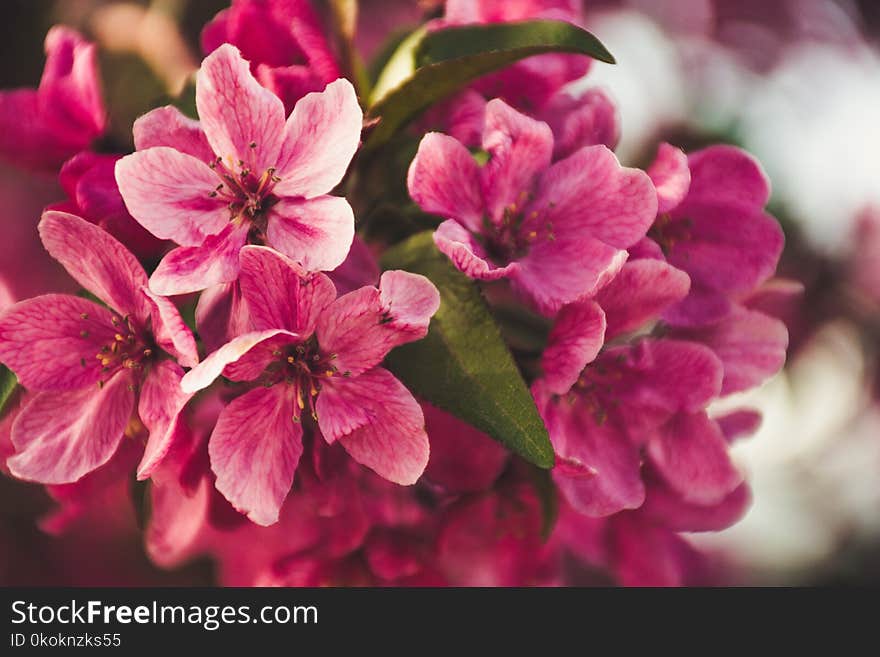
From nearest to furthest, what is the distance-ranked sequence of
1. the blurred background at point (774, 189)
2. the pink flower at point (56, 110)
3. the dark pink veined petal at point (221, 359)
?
the dark pink veined petal at point (221, 359) → the pink flower at point (56, 110) → the blurred background at point (774, 189)

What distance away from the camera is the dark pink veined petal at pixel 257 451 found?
1.33 feet

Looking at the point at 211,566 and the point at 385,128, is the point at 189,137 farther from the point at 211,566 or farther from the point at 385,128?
the point at 211,566

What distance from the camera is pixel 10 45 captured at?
689 mm

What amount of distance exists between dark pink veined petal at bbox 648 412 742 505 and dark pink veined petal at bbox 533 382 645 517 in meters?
0.03

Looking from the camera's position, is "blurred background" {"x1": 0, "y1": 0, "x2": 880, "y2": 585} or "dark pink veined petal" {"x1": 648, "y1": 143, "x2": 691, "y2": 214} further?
"blurred background" {"x1": 0, "y1": 0, "x2": 880, "y2": 585}

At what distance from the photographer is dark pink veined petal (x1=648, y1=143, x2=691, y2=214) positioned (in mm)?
461

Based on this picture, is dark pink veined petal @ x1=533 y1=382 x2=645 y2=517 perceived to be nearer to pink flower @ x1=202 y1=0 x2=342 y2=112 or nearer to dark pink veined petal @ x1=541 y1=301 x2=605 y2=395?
dark pink veined petal @ x1=541 y1=301 x2=605 y2=395

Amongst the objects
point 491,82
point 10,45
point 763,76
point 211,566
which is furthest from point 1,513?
point 763,76

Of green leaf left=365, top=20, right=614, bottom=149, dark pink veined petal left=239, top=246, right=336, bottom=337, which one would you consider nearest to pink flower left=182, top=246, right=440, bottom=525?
dark pink veined petal left=239, top=246, right=336, bottom=337

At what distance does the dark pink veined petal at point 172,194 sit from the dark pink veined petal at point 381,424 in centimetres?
10

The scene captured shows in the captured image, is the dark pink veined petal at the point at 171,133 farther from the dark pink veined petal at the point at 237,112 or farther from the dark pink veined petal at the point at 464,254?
the dark pink veined petal at the point at 464,254

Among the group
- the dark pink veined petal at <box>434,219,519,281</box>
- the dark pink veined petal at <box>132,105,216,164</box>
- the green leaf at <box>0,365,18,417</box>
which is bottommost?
the green leaf at <box>0,365,18,417</box>

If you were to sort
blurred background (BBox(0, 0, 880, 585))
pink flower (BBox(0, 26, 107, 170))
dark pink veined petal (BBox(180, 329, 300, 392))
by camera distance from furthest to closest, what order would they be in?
blurred background (BBox(0, 0, 880, 585)), pink flower (BBox(0, 26, 107, 170)), dark pink veined petal (BBox(180, 329, 300, 392))

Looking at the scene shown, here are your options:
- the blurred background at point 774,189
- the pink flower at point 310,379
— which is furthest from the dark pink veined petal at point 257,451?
the blurred background at point 774,189
